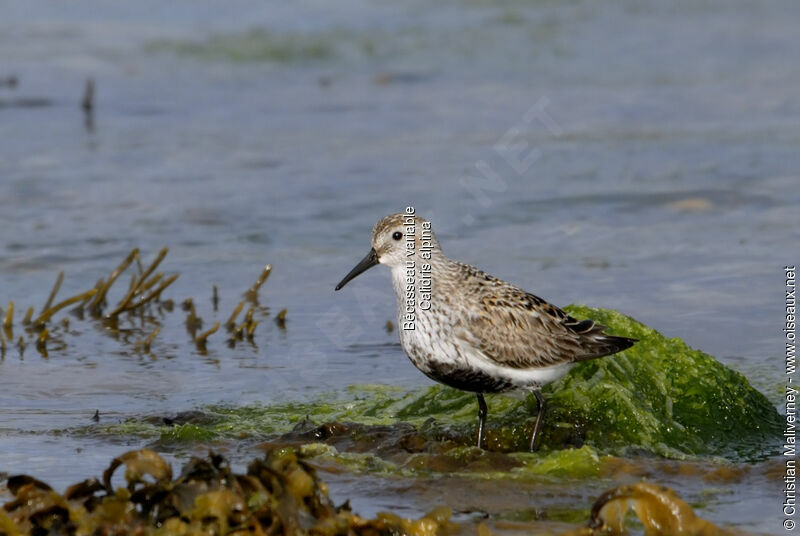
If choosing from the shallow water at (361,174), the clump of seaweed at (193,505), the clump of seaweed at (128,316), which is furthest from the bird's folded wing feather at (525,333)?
the clump of seaweed at (128,316)

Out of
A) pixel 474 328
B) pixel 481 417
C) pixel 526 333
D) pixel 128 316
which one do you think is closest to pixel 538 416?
pixel 481 417

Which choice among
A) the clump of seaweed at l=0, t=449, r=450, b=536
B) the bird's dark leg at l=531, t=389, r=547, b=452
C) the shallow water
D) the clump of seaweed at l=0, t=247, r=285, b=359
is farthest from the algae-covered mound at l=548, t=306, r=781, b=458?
the clump of seaweed at l=0, t=247, r=285, b=359

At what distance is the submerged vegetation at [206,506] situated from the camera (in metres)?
3.76

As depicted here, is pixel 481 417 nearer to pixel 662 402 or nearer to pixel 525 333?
pixel 525 333

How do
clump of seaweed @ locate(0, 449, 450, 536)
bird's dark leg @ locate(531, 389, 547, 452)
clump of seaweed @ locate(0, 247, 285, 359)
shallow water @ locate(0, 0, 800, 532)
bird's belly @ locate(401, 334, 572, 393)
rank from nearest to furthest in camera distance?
1. clump of seaweed @ locate(0, 449, 450, 536)
2. bird's belly @ locate(401, 334, 572, 393)
3. bird's dark leg @ locate(531, 389, 547, 452)
4. shallow water @ locate(0, 0, 800, 532)
5. clump of seaweed @ locate(0, 247, 285, 359)

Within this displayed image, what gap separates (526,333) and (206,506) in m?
1.80

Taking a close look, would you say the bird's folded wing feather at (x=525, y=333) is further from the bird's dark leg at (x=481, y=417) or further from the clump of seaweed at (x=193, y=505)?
the clump of seaweed at (x=193, y=505)

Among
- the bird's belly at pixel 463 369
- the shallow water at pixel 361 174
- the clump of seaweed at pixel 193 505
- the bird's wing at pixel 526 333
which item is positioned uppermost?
the shallow water at pixel 361 174

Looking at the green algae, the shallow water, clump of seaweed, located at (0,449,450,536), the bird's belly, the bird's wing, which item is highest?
the shallow water

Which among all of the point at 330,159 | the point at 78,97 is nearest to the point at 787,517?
the point at 330,159

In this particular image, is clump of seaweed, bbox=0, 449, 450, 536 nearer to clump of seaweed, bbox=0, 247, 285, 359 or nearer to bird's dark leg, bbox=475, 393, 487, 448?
bird's dark leg, bbox=475, 393, 487, 448

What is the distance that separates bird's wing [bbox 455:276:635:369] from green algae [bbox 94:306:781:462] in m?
0.34

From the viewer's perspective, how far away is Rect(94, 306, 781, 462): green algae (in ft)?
17.2

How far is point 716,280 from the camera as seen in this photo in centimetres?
802
